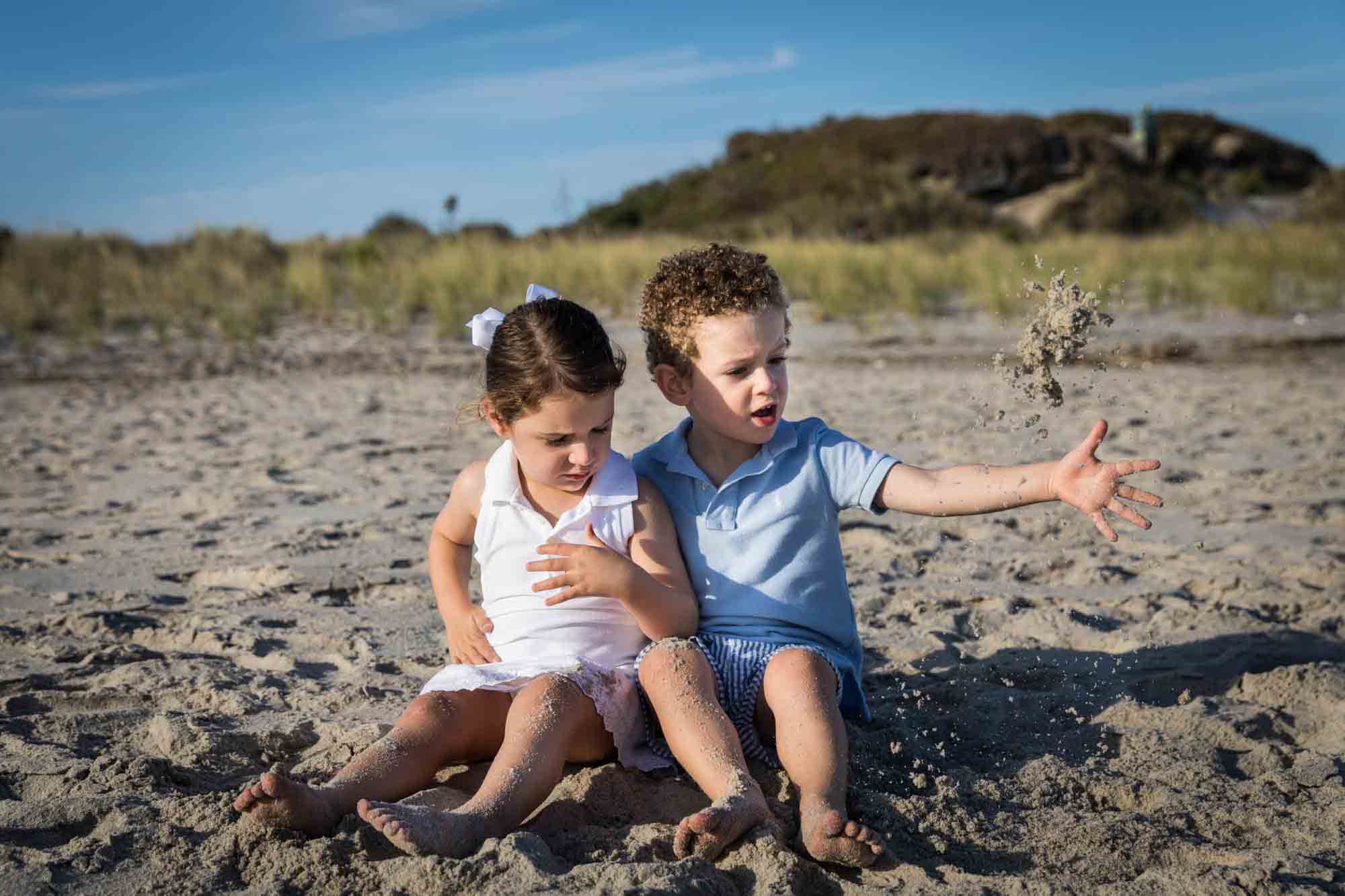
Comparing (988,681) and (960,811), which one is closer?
(960,811)

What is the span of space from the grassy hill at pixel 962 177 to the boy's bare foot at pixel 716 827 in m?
Answer: 20.7

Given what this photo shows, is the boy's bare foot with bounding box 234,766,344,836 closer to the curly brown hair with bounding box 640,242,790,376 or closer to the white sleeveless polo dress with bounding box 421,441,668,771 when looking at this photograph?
the white sleeveless polo dress with bounding box 421,441,668,771

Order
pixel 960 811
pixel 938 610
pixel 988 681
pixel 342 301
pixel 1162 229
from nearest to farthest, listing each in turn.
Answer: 1. pixel 960 811
2. pixel 988 681
3. pixel 938 610
4. pixel 342 301
5. pixel 1162 229

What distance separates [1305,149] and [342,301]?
3198 cm

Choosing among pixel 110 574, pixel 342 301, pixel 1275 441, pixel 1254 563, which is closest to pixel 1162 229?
pixel 342 301

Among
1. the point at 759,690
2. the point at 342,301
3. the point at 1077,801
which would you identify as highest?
the point at 342,301

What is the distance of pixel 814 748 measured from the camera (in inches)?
85.8

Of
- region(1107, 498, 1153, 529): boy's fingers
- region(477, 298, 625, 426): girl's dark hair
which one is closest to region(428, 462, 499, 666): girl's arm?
region(477, 298, 625, 426): girl's dark hair

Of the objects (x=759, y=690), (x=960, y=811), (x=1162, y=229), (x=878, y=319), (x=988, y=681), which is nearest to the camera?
(x=960, y=811)

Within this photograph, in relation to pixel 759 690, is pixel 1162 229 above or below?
above

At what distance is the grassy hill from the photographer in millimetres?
25266

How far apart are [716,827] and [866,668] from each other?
1.23 metres

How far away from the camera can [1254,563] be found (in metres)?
3.87

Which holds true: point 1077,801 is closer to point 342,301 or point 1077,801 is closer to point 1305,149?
point 342,301
